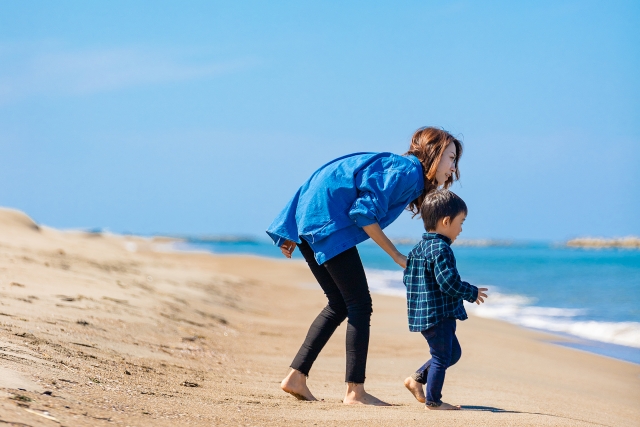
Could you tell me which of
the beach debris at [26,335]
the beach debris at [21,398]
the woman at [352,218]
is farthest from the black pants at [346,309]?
the beach debris at [21,398]

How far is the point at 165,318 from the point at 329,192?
341 cm

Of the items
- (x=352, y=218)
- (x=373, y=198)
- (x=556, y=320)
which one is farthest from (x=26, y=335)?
(x=556, y=320)

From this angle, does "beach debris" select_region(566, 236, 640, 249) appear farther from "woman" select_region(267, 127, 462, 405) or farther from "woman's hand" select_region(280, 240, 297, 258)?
"woman's hand" select_region(280, 240, 297, 258)

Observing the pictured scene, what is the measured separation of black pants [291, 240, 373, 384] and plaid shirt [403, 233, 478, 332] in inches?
10.8

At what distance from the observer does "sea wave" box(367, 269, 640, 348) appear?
9430 millimetres

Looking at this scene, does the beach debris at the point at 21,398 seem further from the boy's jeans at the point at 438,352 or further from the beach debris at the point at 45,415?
the boy's jeans at the point at 438,352

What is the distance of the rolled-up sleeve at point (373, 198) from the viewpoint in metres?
3.51

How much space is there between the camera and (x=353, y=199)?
361 cm

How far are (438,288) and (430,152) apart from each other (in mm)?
755

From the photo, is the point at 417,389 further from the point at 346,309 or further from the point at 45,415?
the point at 45,415

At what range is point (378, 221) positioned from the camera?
3602 mm

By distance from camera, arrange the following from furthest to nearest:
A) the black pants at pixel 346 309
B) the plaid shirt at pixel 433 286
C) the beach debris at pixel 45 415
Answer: the black pants at pixel 346 309, the plaid shirt at pixel 433 286, the beach debris at pixel 45 415

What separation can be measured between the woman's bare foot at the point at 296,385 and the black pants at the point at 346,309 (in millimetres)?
40

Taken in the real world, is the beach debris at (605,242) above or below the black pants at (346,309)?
above
